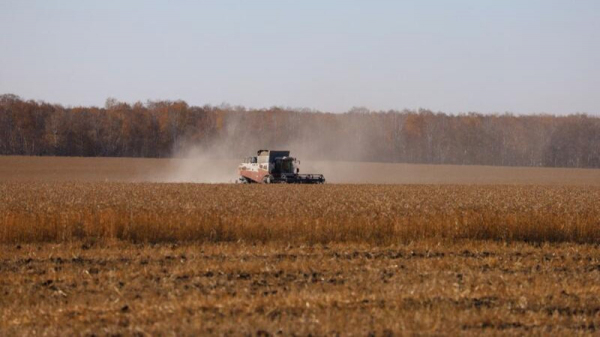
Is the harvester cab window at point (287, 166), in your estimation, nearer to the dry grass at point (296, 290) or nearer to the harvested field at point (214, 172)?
the harvested field at point (214, 172)

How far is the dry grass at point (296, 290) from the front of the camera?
30.2ft

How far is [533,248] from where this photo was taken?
17.2 m

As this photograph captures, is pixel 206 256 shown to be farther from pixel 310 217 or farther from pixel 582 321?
pixel 582 321

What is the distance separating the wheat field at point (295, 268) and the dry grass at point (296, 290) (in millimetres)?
39

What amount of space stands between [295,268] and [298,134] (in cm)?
10809

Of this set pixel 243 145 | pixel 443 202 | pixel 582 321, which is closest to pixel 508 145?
pixel 243 145

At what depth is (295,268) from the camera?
13430 millimetres

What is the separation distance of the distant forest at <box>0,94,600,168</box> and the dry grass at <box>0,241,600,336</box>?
8373 cm

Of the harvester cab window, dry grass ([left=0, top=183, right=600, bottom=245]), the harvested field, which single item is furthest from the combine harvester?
dry grass ([left=0, top=183, right=600, bottom=245])

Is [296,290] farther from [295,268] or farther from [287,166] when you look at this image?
[287,166]

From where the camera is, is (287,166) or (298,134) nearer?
(287,166)

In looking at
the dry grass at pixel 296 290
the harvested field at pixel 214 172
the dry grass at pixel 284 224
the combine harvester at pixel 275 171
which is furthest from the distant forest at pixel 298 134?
the dry grass at pixel 296 290

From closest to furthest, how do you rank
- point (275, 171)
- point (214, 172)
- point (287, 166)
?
1. point (275, 171)
2. point (287, 166)
3. point (214, 172)

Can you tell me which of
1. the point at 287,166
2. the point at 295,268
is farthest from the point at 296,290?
the point at 287,166
